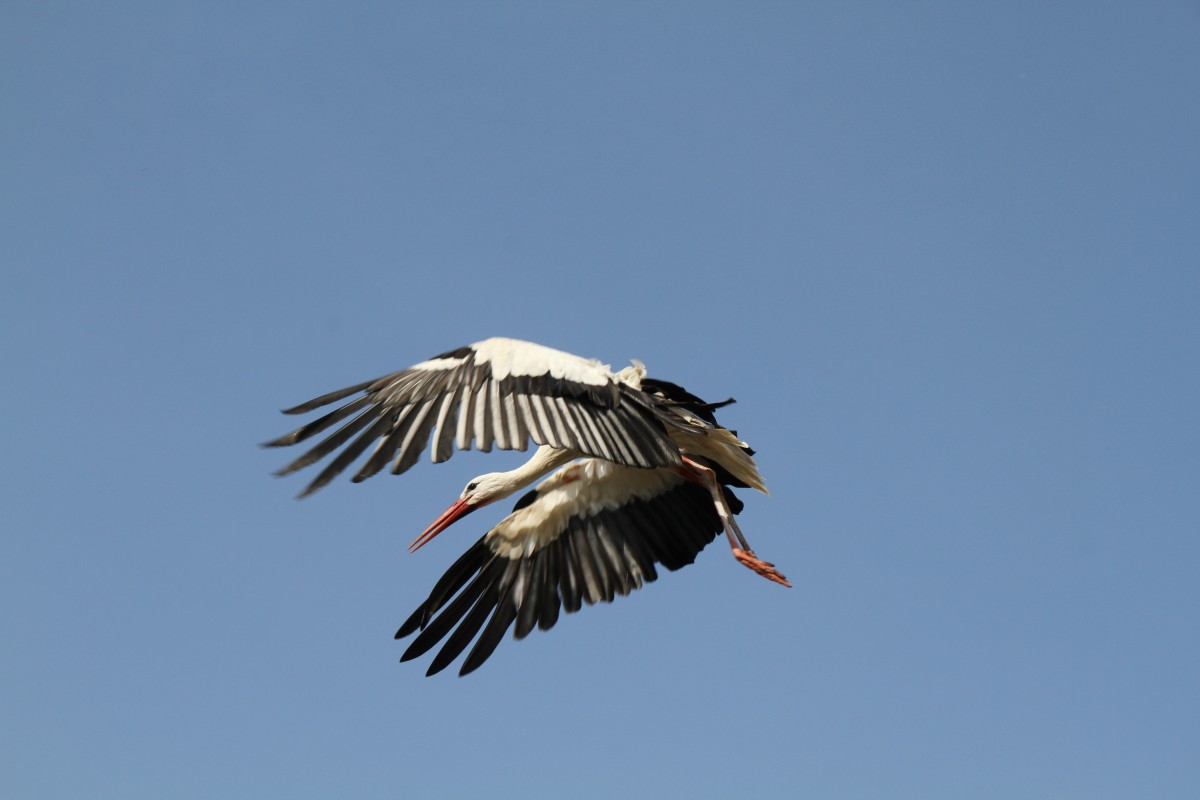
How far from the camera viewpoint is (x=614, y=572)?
31.3 feet

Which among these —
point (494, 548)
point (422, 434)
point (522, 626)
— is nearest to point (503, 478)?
point (494, 548)

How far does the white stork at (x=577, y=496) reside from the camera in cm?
768

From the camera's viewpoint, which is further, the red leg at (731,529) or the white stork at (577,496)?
the red leg at (731,529)

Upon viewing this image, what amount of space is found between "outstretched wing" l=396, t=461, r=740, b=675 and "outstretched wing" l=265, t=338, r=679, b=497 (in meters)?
1.66

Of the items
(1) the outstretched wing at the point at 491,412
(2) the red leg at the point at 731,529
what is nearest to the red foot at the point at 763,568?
(2) the red leg at the point at 731,529

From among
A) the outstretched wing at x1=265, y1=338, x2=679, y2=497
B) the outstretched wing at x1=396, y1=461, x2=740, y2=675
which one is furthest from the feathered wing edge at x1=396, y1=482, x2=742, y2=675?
the outstretched wing at x1=265, y1=338, x2=679, y2=497

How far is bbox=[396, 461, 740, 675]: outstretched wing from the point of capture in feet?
30.7

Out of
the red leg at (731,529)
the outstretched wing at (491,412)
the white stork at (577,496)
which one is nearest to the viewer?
the outstretched wing at (491,412)

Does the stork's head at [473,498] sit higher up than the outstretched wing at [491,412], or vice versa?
the stork's head at [473,498]

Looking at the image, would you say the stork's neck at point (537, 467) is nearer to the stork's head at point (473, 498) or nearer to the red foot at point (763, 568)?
the stork's head at point (473, 498)

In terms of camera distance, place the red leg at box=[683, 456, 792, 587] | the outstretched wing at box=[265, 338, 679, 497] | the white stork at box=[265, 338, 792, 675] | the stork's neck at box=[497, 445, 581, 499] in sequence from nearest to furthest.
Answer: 1. the outstretched wing at box=[265, 338, 679, 497]
2. the white stork at box=[265, 338, 792, 675]
3. the red leg at box=[683, 456, 792, 587]
4. the stork's neck at box=[497, 445, 581, 499]

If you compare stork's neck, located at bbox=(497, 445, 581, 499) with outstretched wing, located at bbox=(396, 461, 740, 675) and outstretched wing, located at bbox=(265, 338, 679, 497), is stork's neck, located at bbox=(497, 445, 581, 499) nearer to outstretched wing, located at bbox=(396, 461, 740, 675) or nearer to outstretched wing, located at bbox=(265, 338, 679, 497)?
outstretched wing, located at bbox=(396, 461, 740, 675)

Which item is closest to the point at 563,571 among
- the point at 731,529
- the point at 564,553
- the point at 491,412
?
the point at 564,553

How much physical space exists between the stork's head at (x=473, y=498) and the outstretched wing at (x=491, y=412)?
1837 millimetres
